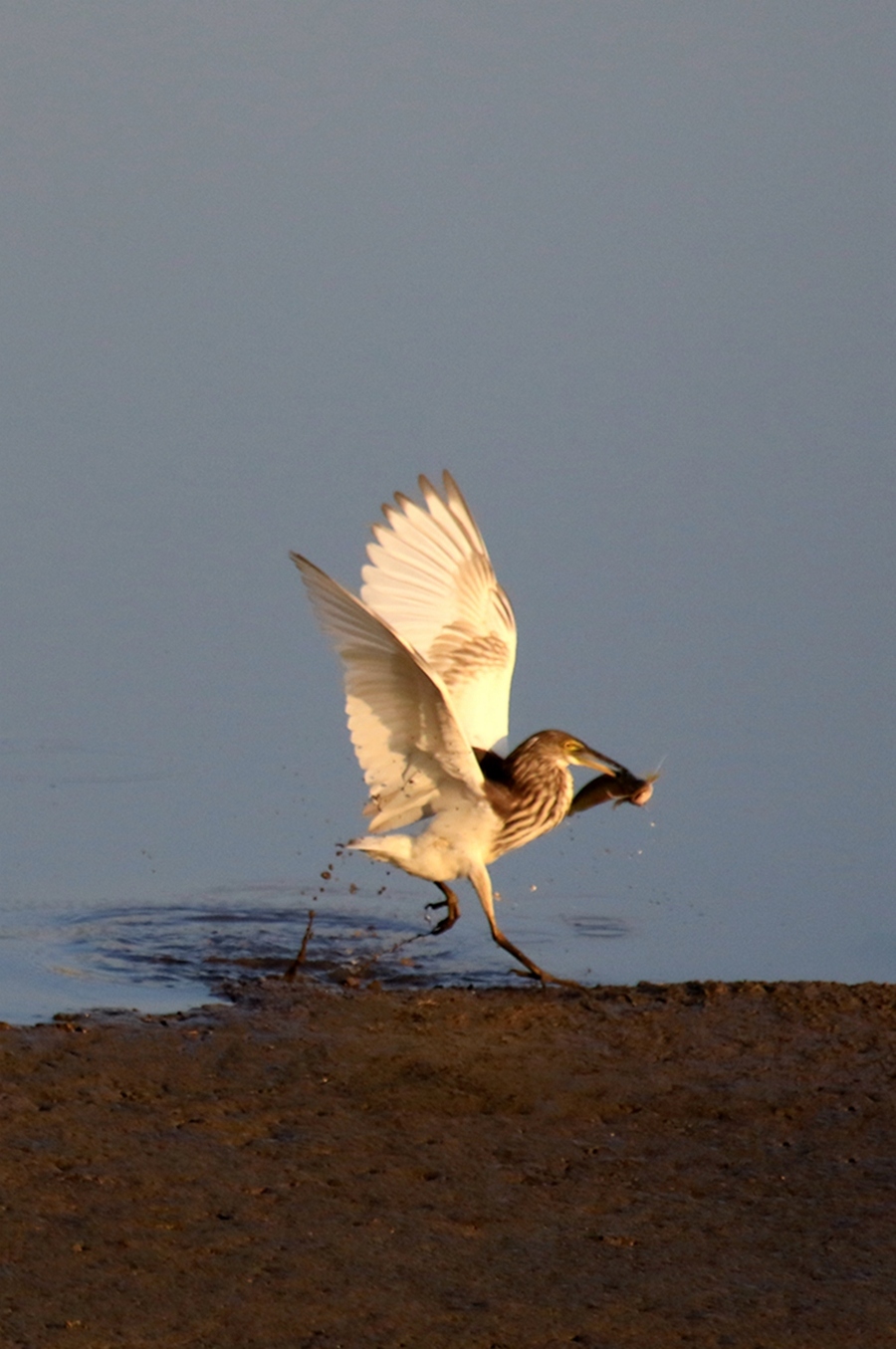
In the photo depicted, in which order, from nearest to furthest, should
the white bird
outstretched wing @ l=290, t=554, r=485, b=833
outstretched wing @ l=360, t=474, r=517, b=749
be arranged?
outstretched wing @ l=290, t=554, r=485, b=833
the white bird
outstretched wing @ l=360, t=474, r=517, b=749

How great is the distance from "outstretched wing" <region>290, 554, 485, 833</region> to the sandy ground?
0.70 metres

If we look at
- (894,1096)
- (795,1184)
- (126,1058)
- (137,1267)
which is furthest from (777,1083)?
(137,1267)

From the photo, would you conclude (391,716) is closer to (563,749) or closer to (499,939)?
(563,749)

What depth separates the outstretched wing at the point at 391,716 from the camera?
620 centimetres

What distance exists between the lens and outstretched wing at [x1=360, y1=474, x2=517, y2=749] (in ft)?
24.4

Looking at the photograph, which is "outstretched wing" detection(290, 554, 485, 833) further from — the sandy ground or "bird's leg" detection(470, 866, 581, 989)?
the sandy ground

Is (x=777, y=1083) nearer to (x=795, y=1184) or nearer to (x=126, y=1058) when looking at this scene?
(x=795, y=1184)

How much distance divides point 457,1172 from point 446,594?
3.02m

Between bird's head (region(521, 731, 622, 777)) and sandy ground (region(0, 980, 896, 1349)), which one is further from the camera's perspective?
bird's head (region(521, 731, 622, 777))

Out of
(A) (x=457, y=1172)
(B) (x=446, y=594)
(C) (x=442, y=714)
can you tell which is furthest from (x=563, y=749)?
(A) (x=457, y=1172)

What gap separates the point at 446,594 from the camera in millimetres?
7547

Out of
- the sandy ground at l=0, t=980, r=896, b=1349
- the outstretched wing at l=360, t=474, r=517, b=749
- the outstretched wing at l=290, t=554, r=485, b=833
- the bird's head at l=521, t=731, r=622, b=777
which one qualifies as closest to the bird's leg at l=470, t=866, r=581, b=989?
the sandy ground at l=0, t=980, r=896, b=1349

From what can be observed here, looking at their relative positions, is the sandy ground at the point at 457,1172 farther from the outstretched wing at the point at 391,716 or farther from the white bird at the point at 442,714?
the outstretched wing at the point at 391,716

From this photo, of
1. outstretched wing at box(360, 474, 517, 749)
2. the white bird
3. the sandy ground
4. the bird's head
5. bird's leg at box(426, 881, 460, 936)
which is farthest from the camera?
outstretched wing at box(360, 474, 517, 749)
